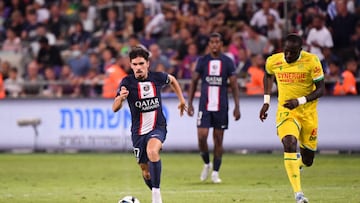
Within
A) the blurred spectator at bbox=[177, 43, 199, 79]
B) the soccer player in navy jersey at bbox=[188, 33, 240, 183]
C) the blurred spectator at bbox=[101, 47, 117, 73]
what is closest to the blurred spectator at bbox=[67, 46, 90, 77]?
the blurred spectator at bbox=[101, 47, 117, 73]

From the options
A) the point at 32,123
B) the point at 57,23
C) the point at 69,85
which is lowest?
the point at 32,123

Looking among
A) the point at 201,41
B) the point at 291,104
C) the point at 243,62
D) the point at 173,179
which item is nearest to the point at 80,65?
the point at 201,41

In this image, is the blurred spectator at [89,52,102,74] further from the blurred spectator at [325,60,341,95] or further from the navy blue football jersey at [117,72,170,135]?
the navy blue football jersey at [117,72,170,135]

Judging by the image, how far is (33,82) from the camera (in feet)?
89.4

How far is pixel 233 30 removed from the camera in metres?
28.1

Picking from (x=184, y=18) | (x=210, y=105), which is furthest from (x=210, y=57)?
(x=184, y=18)

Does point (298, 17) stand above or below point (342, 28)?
above

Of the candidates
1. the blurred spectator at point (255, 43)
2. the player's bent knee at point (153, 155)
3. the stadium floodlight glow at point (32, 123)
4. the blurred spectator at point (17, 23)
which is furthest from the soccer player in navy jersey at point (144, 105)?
the blurred spectator at point (17, 23)

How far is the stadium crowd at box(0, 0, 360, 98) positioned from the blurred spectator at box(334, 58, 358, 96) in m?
0.03

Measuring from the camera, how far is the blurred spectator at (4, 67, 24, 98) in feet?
90.5

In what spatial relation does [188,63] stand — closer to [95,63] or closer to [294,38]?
[95,63]

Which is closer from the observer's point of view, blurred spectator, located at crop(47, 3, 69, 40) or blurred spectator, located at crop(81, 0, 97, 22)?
blurred spectator, located at crop(81, 0, 97, 22)

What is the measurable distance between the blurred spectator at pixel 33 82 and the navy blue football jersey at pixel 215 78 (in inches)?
378

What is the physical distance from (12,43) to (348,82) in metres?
11.4
